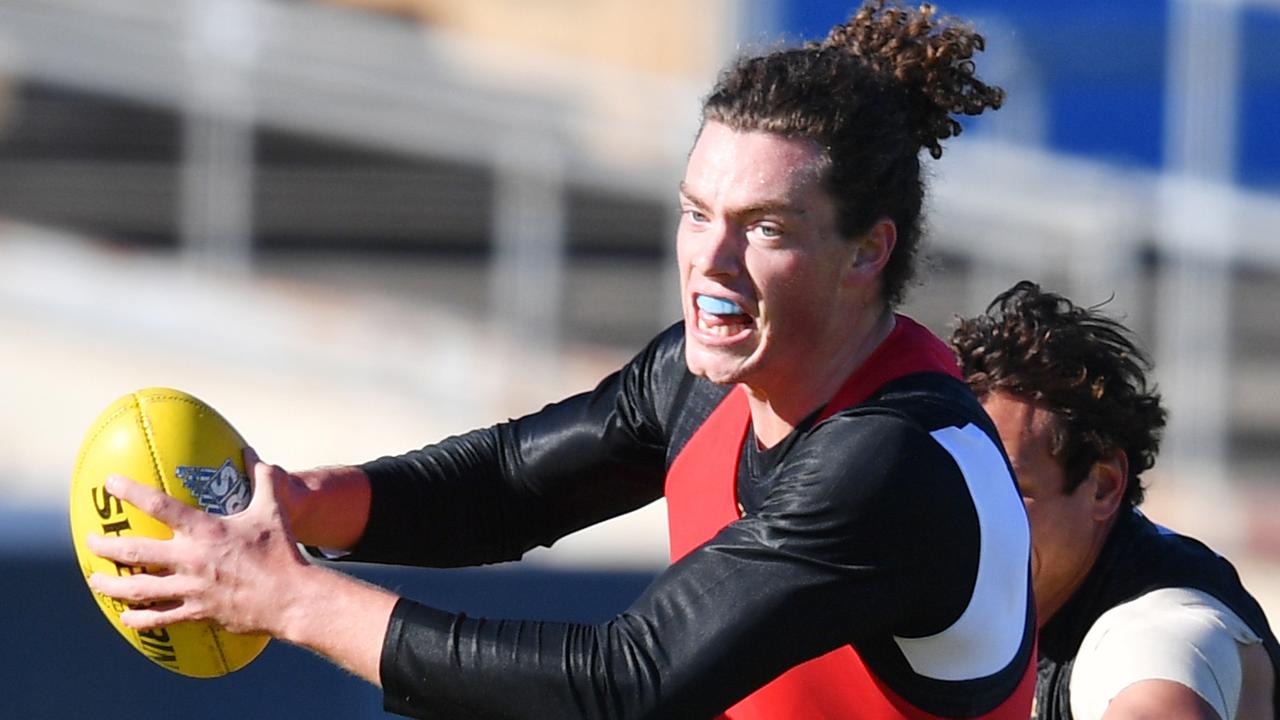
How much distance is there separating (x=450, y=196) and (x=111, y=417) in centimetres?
1115

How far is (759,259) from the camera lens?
2713mm

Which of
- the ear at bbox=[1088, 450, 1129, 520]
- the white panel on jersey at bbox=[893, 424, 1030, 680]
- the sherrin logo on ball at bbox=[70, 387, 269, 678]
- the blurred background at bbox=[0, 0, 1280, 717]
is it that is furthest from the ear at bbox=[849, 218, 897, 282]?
the blurred background at bbox=[0, 0, 1280, 717]

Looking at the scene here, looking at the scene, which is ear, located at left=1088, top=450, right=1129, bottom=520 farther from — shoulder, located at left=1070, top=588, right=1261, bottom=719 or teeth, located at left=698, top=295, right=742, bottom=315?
teeth, located at left=698, top=295, right=742, bottom=315

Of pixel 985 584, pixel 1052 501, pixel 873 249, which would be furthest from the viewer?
pixel 1052 501

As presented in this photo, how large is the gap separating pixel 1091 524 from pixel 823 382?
30.7 inches

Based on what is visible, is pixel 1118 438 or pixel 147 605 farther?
pixel 1118 438

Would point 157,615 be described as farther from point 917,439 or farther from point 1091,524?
point 1091,524

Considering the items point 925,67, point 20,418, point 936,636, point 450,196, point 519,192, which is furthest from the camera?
point 450,196

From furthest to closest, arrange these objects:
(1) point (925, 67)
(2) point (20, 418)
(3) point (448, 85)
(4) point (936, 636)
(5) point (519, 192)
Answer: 1. (3) point (448, 85)
2. (5) point (519, 192)
3. (2) point (20, 418)
4. (1) point (925, 67)
5. (4) point (936, 636)

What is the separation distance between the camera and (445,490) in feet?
11.1

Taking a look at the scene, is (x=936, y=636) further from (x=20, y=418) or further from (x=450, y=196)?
(x=450, y=196)

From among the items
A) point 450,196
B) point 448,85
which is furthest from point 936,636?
point 450,196

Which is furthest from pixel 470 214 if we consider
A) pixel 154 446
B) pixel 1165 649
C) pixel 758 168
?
pixel 758 168

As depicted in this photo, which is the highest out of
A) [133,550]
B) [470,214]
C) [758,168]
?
[758,168]
